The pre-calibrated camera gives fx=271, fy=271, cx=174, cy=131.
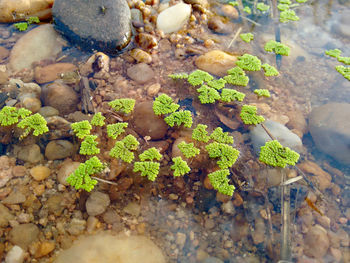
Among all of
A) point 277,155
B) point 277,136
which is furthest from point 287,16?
point 277,155

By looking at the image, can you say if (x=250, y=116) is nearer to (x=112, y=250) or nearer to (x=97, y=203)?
(x=97, y=203)

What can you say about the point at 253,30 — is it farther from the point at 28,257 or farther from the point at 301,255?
the point at 28,257

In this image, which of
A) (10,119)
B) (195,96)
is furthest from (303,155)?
(10,119)

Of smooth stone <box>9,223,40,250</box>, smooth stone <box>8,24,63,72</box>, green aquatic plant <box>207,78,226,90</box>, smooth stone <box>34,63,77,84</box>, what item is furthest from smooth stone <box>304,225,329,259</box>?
smooth stone <box>8,24,63,72</box>

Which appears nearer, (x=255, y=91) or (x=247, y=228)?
(x=247, y=228)

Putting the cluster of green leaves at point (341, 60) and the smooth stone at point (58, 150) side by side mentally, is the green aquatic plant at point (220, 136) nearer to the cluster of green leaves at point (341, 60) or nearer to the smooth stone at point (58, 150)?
the smooth stone at point (58, 150)

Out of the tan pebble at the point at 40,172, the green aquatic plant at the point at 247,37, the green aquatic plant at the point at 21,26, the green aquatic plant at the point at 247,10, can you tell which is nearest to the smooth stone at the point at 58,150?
the tan pebble at the point at 40,172
